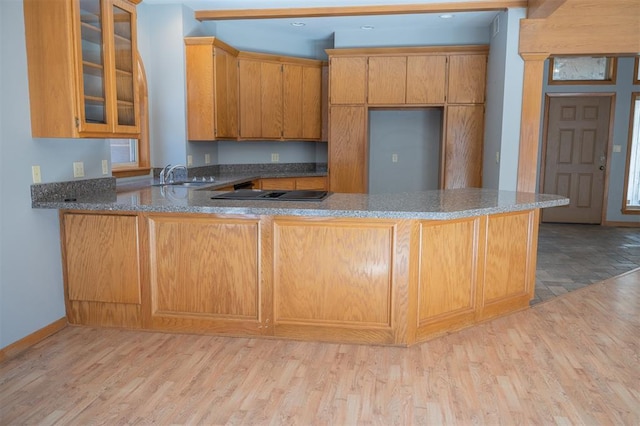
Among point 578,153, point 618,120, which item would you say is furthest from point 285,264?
point 618,120

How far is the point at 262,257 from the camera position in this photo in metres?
2.95

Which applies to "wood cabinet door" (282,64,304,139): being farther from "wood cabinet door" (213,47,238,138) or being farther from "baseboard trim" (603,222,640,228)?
"baseboard trim" (603,222,640,228)

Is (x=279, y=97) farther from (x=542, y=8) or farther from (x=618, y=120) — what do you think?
(x=618, y=120)

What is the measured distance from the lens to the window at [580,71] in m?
7.09

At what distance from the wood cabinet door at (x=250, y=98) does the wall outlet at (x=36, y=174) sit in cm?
309

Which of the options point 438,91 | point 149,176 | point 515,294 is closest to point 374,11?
point 438,91

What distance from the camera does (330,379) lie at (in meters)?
2.53

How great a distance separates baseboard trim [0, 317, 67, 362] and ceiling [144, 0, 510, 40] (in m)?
3.26

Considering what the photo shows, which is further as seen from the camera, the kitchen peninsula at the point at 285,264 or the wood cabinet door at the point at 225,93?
the wood cabinet door at the point at 225,93

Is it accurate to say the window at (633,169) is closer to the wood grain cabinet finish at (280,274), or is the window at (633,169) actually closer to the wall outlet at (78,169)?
the wood grain cabinet finish at (280,274)

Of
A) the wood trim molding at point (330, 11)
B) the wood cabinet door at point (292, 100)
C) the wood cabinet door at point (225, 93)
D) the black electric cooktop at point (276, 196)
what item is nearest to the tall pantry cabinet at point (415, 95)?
the wood cabinet door at point (292, 100)

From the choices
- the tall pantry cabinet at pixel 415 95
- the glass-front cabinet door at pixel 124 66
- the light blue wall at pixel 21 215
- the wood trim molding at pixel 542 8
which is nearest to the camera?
the light blue wall at pixel 21 215

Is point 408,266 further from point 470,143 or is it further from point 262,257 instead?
point 470,143

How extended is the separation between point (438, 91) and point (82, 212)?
171 inches
